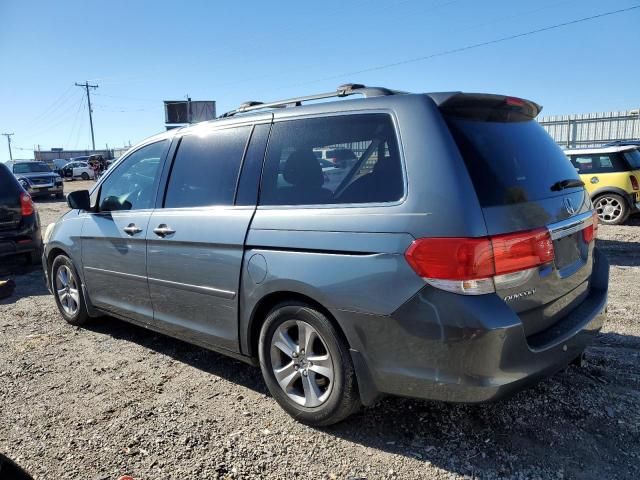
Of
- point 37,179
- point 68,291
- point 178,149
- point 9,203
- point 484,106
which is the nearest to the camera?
point 484,106

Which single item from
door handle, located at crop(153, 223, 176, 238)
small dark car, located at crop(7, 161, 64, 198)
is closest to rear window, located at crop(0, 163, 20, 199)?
door handle, located at crop(153, 223, 176, 238)

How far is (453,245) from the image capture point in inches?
89.7

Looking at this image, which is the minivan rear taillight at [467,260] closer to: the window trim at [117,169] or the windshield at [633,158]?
the window trim at [117,169]

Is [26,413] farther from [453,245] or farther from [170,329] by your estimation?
[453,245]

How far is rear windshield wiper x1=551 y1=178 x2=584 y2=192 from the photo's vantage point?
284 centimetres

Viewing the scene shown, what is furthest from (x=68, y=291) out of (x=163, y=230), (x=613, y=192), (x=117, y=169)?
(x=613, y=192)

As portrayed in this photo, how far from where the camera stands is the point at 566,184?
9.71 feet

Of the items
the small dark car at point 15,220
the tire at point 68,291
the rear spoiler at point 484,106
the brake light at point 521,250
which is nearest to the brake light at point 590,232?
the brake light at point 521,250

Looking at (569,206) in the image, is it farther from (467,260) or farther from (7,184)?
(7,184)

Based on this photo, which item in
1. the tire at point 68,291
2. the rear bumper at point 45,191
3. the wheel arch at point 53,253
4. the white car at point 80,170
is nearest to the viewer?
the tire at point 68,291

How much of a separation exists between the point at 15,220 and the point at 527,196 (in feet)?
24.2

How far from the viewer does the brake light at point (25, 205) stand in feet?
24.5

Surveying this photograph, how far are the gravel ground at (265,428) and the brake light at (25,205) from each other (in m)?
4.04

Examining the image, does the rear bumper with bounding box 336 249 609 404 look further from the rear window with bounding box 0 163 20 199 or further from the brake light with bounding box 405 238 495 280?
the rear window with bounding box 0 163 20 199
